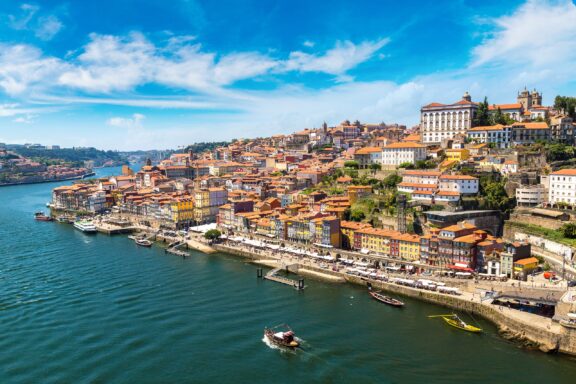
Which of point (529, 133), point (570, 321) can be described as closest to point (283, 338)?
point (570, 321)

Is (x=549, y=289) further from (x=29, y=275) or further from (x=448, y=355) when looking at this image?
(x=29, y=275)

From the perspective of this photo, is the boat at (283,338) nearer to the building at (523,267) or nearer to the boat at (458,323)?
the boat at (458,323)

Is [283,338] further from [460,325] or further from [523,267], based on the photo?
[523,267]

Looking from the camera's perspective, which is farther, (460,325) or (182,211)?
(182,211)

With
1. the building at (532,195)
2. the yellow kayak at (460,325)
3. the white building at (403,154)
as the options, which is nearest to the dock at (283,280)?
the yellow kayak at (460,325)

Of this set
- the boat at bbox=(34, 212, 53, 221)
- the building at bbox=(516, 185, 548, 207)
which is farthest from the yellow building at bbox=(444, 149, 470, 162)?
the boat at bbox=(34, 212, 53, 221)

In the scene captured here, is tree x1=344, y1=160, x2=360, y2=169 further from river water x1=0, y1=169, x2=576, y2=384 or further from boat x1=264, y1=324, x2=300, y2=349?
boat x1=264, y1=324, x2=300, y2=349
